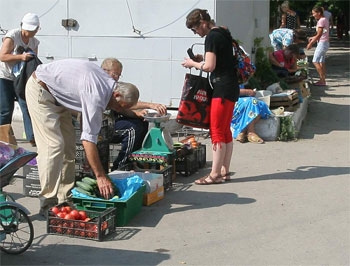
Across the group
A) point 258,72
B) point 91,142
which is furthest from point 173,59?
point 91,142

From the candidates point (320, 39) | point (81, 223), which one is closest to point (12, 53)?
point (81, 223)

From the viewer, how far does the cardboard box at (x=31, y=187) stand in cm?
671

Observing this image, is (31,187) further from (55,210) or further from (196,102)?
(196,102)

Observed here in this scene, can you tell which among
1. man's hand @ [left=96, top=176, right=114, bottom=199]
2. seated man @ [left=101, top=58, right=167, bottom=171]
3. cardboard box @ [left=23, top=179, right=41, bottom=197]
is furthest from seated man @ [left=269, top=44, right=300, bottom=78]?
man's hand @ [left=96, top=176, right=114, bottom=199]

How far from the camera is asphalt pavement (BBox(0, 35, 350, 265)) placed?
16.9 ft

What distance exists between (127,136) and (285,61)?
6123mm

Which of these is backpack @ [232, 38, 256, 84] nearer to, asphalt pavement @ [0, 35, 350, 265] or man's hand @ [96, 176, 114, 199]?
asphalt pavement @ [0, 35, 350, 265]

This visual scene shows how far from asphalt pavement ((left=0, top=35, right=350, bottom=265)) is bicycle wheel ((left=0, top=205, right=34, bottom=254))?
8cm

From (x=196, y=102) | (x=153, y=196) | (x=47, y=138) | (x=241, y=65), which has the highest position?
(x=241, y=65)

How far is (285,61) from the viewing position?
12.7 metres

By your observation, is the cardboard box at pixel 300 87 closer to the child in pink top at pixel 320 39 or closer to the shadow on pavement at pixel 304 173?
the child in pink top at pixel 320 39

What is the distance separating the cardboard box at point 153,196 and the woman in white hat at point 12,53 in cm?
277

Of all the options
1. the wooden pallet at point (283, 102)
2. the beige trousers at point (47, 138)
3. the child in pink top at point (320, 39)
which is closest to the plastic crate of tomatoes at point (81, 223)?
the beige trousers at point (47, 138)

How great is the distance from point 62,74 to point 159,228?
5.05ft
